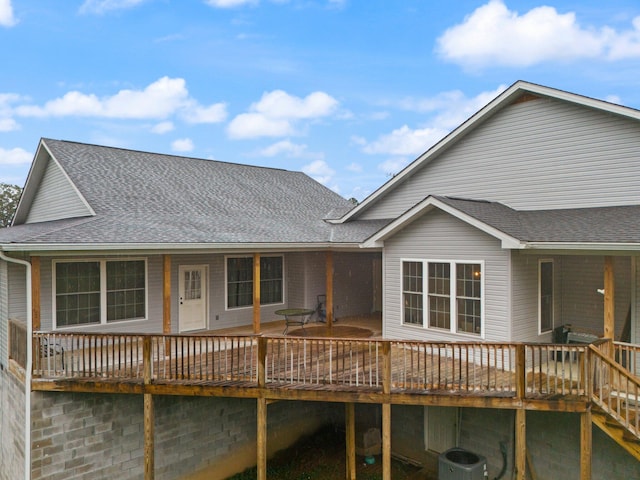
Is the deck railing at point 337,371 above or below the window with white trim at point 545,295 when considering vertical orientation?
below

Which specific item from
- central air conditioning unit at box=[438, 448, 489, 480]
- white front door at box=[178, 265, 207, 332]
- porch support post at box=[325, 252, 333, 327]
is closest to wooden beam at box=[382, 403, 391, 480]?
central air conditioning unit at box=[438, 448, 489, 480]

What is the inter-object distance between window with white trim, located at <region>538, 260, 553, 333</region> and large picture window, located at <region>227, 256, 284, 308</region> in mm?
7718

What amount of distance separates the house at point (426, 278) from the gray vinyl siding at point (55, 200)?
0.10m

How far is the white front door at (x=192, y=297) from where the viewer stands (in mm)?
12492

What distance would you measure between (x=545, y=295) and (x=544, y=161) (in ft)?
10.3

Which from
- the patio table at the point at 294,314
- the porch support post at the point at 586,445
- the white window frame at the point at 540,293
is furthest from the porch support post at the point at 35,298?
the white window frame at the point at 540,293

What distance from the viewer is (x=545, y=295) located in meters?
10.3

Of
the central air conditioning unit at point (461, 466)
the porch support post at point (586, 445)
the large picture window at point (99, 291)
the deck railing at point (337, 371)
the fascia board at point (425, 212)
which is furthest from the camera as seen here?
the large picture window at point (99, 291)

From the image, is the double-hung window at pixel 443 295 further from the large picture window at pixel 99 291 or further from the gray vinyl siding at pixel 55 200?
the gray vinyl siding at pixel 55 200

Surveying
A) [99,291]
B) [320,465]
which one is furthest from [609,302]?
[99,291]

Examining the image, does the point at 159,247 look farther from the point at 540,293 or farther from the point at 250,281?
the point at 540,293

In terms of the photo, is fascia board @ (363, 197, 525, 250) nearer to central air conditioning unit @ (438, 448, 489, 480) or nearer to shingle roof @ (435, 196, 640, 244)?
shingle roof @ (435, 196, 640, 244)

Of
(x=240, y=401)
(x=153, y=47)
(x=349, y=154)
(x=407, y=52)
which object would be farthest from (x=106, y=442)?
(x=349, y=154)

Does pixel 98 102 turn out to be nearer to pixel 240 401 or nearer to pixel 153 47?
pixel 153 47
